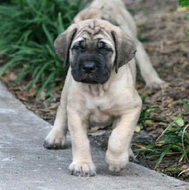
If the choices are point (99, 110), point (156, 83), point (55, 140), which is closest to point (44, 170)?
point (99, 110)

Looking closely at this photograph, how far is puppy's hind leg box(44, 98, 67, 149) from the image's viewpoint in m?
5.43

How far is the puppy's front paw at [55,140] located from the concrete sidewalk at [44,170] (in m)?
0.09

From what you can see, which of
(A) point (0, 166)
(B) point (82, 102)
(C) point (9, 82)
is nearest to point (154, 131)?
(B) point (82, 102)

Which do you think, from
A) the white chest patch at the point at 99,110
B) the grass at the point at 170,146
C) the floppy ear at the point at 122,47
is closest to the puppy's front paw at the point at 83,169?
the white chest patch at the point at 99,110

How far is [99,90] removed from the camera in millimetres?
A: 4824

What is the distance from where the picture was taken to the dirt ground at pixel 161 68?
615cm

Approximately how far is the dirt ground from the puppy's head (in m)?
1.21

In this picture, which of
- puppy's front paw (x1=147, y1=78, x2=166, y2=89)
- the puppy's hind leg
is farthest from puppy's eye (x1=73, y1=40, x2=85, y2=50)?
puppy's front paw (x1=147, y1=78, x2=166, y2=89)

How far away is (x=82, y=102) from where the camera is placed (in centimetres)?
482

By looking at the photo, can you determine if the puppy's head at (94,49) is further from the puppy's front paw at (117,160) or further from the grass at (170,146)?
the grass at (170,146)

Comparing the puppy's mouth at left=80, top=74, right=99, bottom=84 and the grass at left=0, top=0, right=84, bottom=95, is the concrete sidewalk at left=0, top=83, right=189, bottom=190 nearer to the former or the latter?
the puppy's mouth at left=80, top=74, right=99, bottom=84

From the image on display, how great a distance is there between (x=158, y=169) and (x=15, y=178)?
5.37 ft

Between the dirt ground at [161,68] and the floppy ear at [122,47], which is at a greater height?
the floppy ear at [122,47]

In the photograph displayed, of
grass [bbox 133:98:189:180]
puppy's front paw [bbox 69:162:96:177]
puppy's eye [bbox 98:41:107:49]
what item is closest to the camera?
puppy's front paw [bbox 69:162:96:177]
